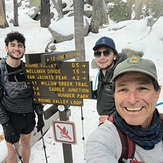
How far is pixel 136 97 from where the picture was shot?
1243 millimetres

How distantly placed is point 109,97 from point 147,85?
3.38 feet

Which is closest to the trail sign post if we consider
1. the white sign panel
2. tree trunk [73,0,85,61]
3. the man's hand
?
the white sign panel

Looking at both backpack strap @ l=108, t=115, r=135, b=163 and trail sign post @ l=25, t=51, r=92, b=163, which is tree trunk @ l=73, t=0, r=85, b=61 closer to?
trail sign post @ l=25, t=51, r=92, b=163

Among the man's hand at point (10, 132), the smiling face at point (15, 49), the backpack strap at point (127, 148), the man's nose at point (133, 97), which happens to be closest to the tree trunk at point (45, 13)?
the smiling face at point (15, 49)

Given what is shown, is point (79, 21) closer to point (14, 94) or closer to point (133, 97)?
point (14, 94)

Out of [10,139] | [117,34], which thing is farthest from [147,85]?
[117,34]

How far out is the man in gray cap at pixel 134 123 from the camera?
1234 mm

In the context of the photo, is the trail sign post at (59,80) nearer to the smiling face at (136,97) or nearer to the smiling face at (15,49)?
the smiling face at (15,49)

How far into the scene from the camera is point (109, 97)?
2275 millimetres

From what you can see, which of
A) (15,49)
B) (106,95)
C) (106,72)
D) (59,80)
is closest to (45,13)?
(15,49)

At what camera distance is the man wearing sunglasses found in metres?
2.29

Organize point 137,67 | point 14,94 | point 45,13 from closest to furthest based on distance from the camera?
point 137,67 < point 14,94 < point 45,13

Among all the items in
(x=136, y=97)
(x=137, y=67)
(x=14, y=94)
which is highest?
(x=137, y=67)

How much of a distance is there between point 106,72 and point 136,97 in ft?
3.78
